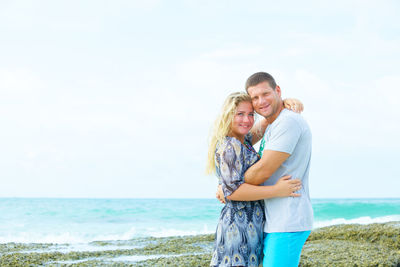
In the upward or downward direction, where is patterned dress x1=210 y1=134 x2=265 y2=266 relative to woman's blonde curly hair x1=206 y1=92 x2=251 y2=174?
downward

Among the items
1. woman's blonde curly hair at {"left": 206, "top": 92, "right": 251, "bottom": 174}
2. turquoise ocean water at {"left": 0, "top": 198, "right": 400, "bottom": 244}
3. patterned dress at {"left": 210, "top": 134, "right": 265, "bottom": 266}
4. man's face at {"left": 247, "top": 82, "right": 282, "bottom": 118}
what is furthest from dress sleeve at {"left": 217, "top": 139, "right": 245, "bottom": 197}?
turquoise ocean water at {"left": 0, "top": 198, "right": 400, "bottom": 244}

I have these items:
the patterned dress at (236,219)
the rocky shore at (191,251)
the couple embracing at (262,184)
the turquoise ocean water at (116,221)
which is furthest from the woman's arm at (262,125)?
the turquoise ocean water at (116,221)

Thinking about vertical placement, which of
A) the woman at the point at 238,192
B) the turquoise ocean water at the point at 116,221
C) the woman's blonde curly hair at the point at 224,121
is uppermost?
the woman's blonde curly hair at the point at 224,121

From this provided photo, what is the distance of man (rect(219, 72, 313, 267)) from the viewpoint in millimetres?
3328

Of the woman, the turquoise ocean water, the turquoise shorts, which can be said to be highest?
the woman

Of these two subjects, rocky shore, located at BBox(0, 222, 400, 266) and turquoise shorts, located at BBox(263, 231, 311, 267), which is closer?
turquoise shorts, located at BBox(263, 231, 311, 267)

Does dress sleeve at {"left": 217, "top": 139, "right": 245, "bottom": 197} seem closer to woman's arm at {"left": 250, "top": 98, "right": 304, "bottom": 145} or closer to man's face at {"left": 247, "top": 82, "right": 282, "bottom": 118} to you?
man's face at {"left": 247, "top": 82, "right": 282, "bottom": 118}

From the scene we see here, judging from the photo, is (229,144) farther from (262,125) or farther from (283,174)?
(262,125)

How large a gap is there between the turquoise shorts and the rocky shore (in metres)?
3.71

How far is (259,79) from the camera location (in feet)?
11.9

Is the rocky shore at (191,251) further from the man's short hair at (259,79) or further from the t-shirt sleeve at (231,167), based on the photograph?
the man's short hair at (259,79)

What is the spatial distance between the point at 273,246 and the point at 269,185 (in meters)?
0.49

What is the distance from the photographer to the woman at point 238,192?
335 cm

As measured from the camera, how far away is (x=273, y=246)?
3.37 metres
